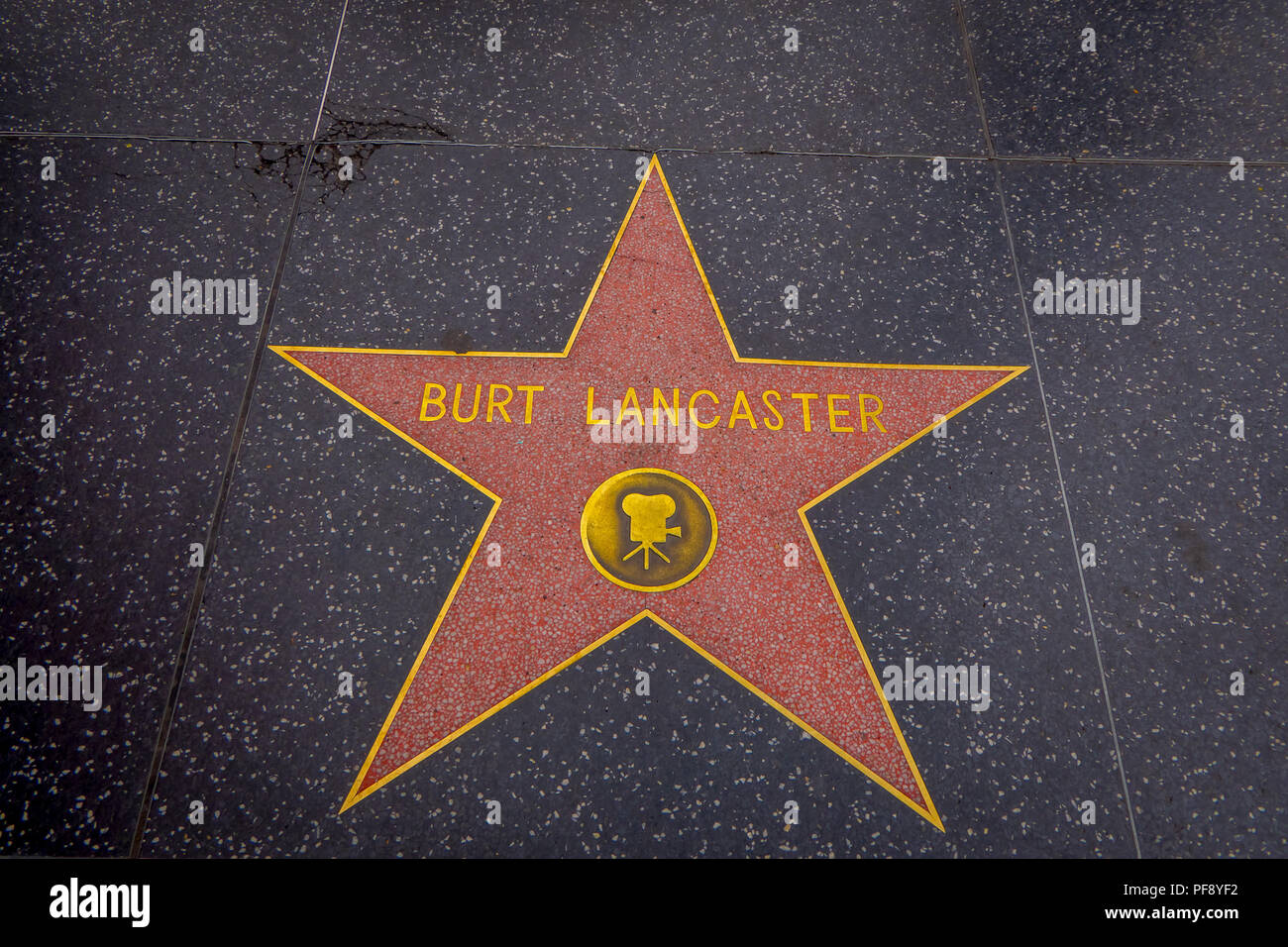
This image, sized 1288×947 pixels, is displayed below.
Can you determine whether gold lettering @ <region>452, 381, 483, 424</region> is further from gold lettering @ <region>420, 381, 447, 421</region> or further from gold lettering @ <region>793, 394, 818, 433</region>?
gold lettering @ <region>793, 394, 818, 433</region>

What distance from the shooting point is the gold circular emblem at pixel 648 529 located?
1769 mm

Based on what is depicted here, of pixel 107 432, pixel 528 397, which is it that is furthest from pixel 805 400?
pixel 107 432

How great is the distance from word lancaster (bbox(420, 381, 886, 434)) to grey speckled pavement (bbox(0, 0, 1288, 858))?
14 centimetres

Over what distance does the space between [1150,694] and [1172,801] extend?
230mm

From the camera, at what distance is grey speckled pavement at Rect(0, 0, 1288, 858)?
158 cm

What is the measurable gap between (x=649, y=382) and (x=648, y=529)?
417mm

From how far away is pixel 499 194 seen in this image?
2.23 meters

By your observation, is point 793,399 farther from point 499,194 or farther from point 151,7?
point 151,7

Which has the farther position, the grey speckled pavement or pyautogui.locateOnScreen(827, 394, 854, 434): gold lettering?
→ pyautogui.locateOnScreen(827, 394, 854, 434): gold lettering

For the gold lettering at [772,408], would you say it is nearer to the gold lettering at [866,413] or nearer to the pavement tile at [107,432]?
the gold lettering at [866,413]

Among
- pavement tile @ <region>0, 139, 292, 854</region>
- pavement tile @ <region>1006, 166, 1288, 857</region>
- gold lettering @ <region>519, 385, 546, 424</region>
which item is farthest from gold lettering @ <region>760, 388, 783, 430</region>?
pavement tile @ <region>0, 139, 292, 854</region>

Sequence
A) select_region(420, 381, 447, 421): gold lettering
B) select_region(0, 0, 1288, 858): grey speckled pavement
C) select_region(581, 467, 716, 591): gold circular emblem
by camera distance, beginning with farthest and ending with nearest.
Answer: select_region(420, 381, 447, 421): gold lettering
select_region(581, 467, 716, 591): gold circular emblem
select_region(0, 0, 1288, 858): grey speckled pavement

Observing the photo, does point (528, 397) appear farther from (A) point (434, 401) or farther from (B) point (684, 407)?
(B) point (684, 407)
